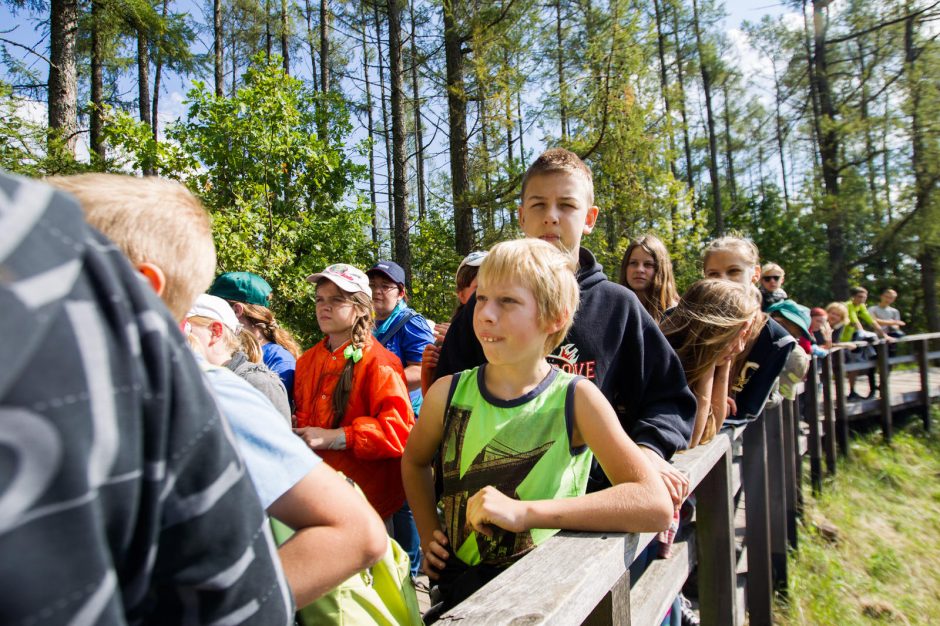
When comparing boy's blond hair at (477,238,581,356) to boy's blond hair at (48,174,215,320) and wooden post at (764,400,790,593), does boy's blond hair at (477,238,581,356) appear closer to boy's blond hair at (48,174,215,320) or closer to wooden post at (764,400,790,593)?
boy's blond hair at (48,174,215,320)

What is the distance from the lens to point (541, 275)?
1.60 meters

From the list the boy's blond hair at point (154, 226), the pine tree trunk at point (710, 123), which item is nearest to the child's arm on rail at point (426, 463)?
the boy's blond hair at point (154, 226)

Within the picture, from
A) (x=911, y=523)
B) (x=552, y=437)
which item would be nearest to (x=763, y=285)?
(x=911, y=523)

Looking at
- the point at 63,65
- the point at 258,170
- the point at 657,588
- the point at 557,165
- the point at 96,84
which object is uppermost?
the point at 96,84

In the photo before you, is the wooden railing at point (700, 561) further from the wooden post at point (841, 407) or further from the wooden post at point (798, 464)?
the wooden post at point (841, 407)

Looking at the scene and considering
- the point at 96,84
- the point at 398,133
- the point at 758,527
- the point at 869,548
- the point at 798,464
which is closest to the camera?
the point at 758,527

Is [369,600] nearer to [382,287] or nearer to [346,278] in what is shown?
[346,278]

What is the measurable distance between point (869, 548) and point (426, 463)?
5.52 meters

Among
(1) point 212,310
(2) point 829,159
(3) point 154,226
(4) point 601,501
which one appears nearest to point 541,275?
(4) point 601,501

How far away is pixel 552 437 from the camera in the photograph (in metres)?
1.56

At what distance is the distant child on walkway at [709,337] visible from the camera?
2.45 meters

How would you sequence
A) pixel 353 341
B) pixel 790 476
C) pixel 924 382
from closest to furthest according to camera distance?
1. pixel 353 341
2. pixel 790 476
3. pixel 924 382

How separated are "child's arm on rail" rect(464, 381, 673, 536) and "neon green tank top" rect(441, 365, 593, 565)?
7cm

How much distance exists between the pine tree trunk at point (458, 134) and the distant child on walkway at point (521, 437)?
631cm
